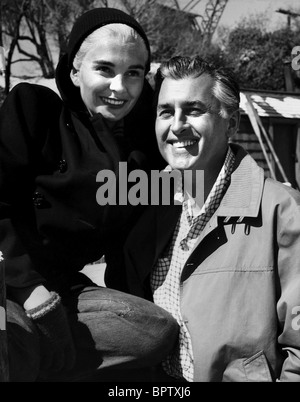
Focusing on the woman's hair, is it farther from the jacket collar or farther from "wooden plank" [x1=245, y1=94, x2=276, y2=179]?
"wooden plank" [x1=245, y1=94, x2=276, y2=179]

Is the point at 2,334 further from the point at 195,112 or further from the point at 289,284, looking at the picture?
the point at 195,112

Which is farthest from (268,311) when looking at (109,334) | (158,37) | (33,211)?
(158,37)

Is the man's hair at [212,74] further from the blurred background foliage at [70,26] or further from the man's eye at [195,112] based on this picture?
the blurred background foliage at [70,26]

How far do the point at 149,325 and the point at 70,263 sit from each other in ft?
1.30

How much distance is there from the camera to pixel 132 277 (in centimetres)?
231

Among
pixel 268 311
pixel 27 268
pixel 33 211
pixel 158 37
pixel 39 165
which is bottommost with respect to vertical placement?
pixel 268 311

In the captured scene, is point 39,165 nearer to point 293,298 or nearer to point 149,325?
point 149,325

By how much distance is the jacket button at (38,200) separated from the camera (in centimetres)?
213

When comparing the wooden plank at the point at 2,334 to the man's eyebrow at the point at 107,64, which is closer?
the wooden plank at the point at 2,334

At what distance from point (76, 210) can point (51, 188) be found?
0.12 metres

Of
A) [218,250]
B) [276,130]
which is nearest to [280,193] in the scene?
[218,250]

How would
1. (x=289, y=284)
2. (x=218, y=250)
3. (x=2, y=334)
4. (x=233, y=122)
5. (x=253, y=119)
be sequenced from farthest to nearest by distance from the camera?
(x=253, y=119), (x=233, y=122), (x=218, y=250), (x=289, y=284), (x=2, y=334)

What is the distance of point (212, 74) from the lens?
2.21 m

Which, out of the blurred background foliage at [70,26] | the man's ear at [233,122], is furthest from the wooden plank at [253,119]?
the man's ear at [233,122]
